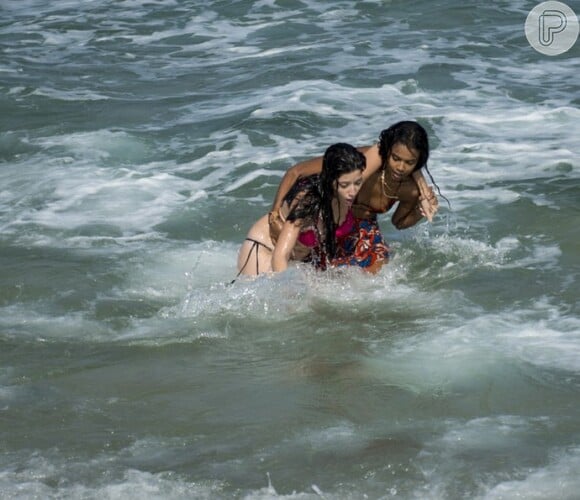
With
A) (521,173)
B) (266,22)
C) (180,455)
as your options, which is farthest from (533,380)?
(266,22)

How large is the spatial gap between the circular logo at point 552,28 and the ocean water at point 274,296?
422 millimetres

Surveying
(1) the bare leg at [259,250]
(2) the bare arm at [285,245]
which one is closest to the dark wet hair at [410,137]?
(2) the bare arm at [285,245]

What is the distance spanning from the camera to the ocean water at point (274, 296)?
4.47 m

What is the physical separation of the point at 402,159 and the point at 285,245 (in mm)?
796

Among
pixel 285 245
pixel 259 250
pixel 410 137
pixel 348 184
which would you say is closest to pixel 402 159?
pixel 410 137

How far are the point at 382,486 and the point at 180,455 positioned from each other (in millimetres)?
847

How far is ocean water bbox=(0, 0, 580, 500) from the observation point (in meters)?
4.47

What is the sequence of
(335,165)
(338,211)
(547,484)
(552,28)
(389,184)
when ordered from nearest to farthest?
(547,484) → (335,165) → (338,211) → (389,184) → (552,28)

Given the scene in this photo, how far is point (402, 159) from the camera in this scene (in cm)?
592

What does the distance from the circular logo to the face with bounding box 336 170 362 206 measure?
8.73 metres

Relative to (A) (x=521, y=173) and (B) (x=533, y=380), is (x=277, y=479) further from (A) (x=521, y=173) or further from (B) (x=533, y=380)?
(A) (x=521, y=173)

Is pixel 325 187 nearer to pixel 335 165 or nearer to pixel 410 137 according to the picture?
pixel 335 165

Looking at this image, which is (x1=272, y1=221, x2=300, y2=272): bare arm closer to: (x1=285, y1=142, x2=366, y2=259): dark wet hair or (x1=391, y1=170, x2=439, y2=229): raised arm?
(x1=285, y1=142, x2=366, y2=259): dark wet hair

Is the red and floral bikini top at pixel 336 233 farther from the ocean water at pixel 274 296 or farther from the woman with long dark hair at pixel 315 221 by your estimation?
the ocean water at pixel 274 296
